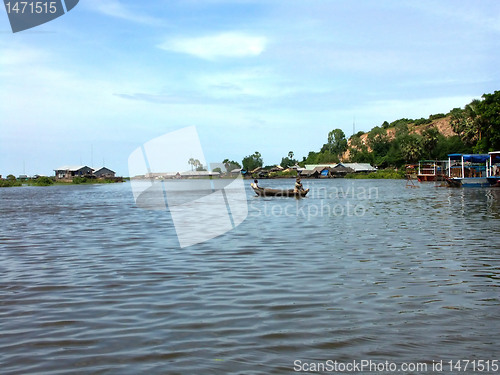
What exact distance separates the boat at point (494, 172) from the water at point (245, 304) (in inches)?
1811

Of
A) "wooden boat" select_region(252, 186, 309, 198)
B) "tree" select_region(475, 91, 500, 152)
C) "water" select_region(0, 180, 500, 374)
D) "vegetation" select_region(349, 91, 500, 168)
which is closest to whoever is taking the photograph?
"water" select_region(0, 180, 500, 374)

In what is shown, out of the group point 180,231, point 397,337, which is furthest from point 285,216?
point 397,337

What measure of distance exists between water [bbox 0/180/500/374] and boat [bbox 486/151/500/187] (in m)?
46.0

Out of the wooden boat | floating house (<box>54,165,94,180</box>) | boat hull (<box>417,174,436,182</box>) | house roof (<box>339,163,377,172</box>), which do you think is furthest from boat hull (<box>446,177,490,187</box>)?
floating house (<box>54,165,94,180</box>)

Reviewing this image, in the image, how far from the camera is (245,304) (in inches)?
314

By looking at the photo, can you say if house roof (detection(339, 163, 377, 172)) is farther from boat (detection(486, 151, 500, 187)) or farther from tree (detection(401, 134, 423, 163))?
boat (detection(486, 151, 500, 187))

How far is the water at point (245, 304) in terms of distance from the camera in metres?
5.81

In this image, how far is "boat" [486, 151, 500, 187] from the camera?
5631 centimetres

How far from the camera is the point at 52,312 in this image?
7.83 m

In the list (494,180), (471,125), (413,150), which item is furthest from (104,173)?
(494,180)

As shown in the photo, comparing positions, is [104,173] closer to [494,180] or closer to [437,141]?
[437,141]

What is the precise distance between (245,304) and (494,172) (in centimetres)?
5922

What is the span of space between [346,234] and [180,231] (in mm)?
6707

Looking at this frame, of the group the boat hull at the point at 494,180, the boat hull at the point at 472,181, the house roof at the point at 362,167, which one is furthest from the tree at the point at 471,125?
the house roof at the point at 362,167
